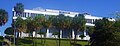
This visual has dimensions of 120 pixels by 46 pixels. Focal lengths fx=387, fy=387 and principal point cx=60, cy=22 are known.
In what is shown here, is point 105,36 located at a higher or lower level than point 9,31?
lower

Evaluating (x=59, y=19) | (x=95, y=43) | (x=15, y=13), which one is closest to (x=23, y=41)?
(x=59, y=19)

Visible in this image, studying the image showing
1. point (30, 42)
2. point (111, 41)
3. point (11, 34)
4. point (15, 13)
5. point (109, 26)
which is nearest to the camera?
point (111, 41)

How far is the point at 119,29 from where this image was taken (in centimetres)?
8088

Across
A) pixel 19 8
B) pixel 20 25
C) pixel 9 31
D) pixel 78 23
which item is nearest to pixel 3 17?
pixel 20 25

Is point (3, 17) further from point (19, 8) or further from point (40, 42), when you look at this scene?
point (19, 8)

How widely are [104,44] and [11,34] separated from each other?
63.3 meters

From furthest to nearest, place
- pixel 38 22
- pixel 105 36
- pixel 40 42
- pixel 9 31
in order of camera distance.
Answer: pixel 9 31 < pixel 40 42 < pixel 38 22 < pixel 105 36

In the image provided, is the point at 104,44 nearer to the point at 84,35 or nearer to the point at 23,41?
the point at 23,41

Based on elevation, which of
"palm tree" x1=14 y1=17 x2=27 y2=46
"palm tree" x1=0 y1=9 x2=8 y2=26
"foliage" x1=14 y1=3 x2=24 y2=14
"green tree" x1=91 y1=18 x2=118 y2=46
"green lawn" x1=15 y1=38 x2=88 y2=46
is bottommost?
"green lawn" x1=15 y1=38 x2=88 y2=46

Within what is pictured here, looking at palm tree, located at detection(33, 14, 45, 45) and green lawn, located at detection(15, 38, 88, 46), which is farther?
palm tree, located at detection(33, 14, 45, 45)

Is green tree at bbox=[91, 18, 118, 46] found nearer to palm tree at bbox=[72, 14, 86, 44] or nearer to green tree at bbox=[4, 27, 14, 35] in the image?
palm tree at bbox=[72, 14, 86, 44]

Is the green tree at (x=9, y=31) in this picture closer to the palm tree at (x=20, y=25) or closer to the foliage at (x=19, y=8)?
the palm tree at (x=20, y=25)

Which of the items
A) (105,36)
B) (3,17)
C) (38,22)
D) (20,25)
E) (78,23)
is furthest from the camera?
(78,23)

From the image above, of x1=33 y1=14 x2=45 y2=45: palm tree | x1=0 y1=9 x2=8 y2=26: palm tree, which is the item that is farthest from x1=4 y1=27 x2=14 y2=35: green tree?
x1=33 y1=14 x2=45 y2=45: palm tree
